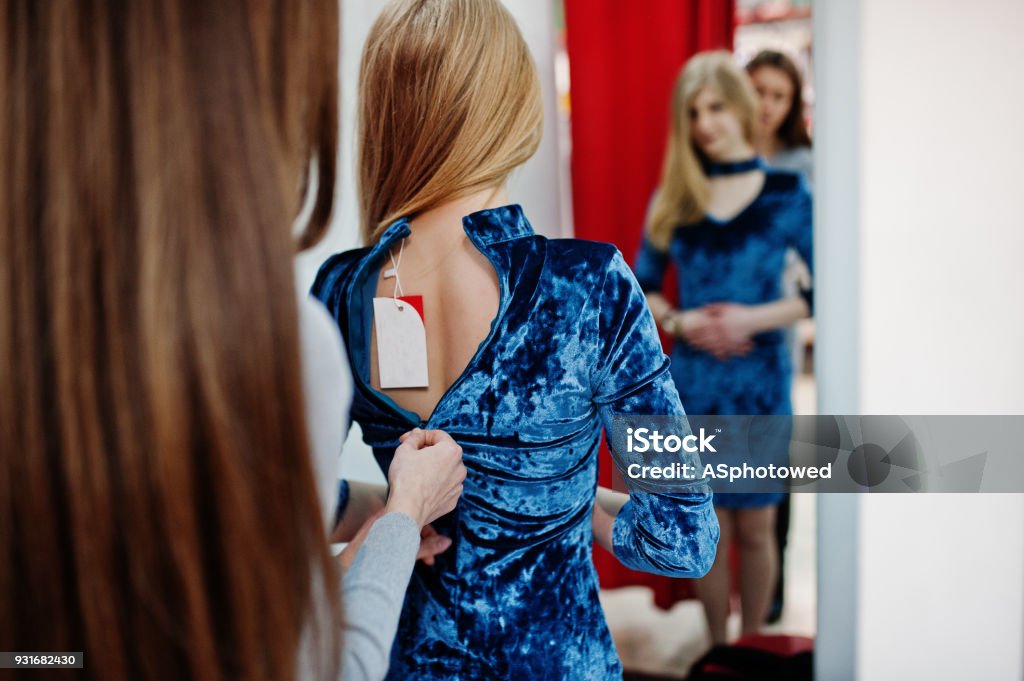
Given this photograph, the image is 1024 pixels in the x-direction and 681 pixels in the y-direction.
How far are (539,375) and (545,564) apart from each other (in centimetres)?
30

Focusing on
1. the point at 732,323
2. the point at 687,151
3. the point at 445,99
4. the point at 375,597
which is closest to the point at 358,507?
the point at 375,597

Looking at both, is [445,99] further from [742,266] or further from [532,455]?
[742,266]

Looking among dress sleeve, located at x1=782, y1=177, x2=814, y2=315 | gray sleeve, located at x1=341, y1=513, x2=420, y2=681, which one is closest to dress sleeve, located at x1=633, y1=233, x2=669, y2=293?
dress sleeve, located at x1=782, y1=177, x2=814, y2=315

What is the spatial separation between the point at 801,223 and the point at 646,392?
588 mm

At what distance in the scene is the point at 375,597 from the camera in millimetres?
759

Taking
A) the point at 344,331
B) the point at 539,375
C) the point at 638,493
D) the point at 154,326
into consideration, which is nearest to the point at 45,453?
the point at 154,326

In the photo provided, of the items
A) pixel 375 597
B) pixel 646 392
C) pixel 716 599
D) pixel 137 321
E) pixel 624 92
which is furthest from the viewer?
pixel 716 599

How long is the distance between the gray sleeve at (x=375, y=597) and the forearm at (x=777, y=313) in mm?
863

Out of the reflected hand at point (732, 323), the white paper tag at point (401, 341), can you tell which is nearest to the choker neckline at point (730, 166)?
the reflected hand at point (732, 323)

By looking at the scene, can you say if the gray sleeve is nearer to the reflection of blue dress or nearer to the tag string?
the tag string

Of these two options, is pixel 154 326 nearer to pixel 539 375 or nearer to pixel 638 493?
pixel 539 375

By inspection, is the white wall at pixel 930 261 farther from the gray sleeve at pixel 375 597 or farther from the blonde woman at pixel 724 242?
the gray sleeve at pixel 375 597

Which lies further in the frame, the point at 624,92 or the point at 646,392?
the point at 624,92

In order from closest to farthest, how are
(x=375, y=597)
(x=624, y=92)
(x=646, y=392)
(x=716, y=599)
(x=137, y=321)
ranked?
(x=137, y=321), (x=375, y=597), (x=646, y=392), (x=624, y=92), (x=716, y=599)
